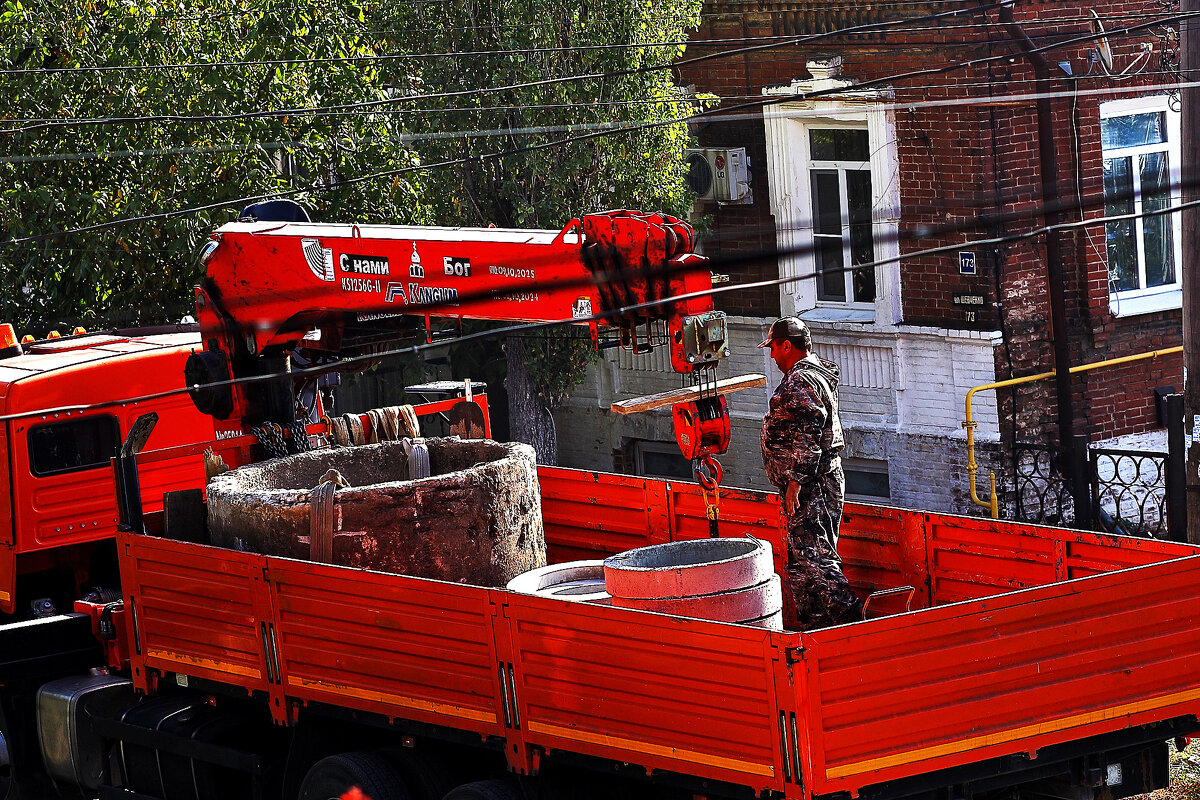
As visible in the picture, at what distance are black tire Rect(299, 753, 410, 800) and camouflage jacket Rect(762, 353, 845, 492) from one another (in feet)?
8.29

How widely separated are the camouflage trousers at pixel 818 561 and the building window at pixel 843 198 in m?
8.67

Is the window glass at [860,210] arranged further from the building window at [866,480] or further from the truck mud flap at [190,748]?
the truck mud flap at [190,748]

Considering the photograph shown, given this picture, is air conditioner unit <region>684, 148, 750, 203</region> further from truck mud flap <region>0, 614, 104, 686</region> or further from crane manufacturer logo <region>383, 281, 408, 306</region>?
truck mud flap <region>0, 614, 104, 686</region>

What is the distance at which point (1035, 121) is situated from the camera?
51.3 feet

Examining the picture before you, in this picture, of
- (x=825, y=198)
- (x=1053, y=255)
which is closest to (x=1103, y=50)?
(x=1053, y=255)

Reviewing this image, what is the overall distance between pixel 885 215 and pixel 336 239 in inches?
321

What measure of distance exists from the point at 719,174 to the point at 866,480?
3864 mm

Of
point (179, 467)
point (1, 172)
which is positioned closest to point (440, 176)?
point (1, 172)

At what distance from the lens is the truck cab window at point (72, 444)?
10.9 m

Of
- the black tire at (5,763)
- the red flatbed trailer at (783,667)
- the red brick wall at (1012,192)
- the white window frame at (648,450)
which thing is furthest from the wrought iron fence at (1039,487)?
the black tire at (5,763)

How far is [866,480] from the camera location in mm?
17062

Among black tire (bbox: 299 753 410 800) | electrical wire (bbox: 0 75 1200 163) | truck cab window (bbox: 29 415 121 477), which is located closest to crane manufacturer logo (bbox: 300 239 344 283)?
truck cab window (bbox: 29 415 121 477)

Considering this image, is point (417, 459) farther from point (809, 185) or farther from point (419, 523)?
point (809, 185)

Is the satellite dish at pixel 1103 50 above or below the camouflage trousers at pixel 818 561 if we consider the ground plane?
above
